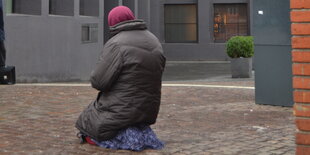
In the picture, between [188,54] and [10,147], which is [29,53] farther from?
[188,54]

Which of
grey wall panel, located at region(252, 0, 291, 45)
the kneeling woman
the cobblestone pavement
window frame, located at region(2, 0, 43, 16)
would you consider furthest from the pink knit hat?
window frame, located at region(2, 0, 43, 16)

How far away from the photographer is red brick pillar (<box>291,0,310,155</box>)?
155 inches

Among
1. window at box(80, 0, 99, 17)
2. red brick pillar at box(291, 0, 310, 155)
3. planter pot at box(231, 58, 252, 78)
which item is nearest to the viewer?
red brick pillar at box(291, 0, 310, 155)

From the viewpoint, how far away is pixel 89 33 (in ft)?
62.1

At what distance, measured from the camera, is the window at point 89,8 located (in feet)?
65.0

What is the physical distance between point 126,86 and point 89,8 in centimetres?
1459

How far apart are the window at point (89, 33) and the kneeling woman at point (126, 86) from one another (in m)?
12.7

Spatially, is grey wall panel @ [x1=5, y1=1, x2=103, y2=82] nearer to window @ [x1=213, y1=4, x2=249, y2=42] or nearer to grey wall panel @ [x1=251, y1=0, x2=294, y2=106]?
grey wall panel @ [x1=251, y1=0, x2=294, y2=106]

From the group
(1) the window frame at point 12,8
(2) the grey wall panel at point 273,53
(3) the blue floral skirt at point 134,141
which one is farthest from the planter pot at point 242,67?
(3) the blue floral skirt at point 134,141

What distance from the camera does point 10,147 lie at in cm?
608

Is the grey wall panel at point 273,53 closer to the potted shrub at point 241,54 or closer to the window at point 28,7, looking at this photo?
the potted shrub at point 241,54

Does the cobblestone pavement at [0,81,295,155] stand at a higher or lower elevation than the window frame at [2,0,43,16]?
lower

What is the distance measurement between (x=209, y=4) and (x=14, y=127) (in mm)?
22795

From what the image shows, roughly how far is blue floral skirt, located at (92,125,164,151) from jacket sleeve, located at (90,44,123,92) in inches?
24.1
